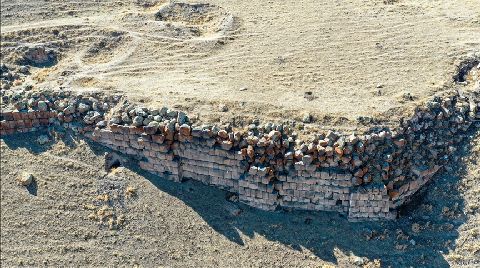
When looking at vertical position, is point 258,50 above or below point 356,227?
above

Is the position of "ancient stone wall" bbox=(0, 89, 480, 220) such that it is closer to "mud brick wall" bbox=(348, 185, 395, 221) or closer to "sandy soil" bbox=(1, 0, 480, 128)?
"mud brick wall" bbox=(348, 185, 395, 221)

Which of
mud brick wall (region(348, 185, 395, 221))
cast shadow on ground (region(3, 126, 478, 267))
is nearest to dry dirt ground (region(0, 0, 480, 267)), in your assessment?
cast shadow on ground (region(3, 126, 478, 267))

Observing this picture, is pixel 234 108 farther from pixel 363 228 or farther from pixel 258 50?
pixel 363 228

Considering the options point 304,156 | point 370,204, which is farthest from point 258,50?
point 370,204

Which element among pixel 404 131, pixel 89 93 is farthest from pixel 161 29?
pixel 404 131

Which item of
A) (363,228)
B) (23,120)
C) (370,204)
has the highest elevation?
(23,120)

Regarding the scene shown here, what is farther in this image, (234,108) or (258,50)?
(258,50)
